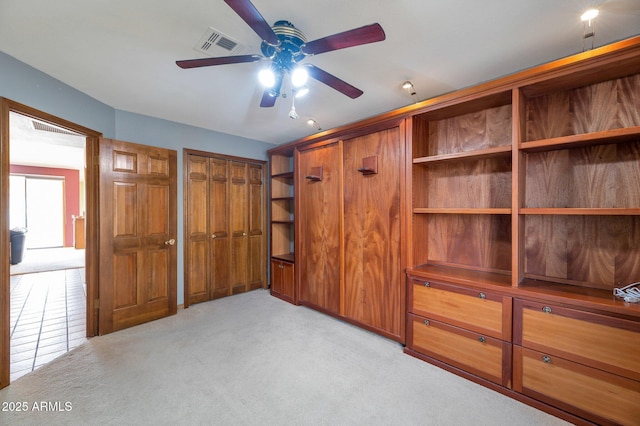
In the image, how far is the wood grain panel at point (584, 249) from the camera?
187 cm

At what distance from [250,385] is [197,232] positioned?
2424 mm

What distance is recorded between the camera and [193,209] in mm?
3781

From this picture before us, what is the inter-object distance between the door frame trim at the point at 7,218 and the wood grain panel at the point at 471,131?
12.1ft

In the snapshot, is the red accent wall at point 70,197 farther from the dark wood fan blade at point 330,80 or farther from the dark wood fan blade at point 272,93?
the dark wood fan blade at point 330,80

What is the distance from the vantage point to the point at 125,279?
10.1ft

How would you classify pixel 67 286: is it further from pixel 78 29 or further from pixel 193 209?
pixel 78 29

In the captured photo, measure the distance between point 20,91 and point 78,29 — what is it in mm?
909

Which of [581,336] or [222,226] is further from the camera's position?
[222,226]

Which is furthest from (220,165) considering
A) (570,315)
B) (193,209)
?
(570,315)

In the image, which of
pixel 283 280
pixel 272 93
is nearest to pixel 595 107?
pixel 272 93

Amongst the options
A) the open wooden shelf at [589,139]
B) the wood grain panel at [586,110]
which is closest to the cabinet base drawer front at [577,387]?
the open wooden shelf at [589,139]

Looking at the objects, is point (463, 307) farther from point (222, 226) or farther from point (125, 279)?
point (125, 279)

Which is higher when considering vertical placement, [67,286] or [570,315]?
[570,315]

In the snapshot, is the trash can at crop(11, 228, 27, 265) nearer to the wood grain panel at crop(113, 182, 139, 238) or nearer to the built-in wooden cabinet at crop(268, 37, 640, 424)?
the wood grain panel at crop(113, 182, 139, 238)
